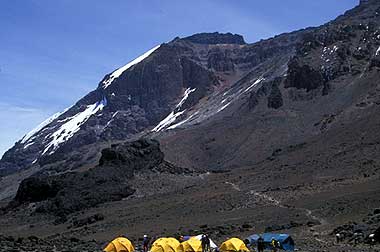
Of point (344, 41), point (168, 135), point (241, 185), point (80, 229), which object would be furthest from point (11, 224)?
point (344, 41)

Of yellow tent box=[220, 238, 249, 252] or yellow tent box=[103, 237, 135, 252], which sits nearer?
yellow tent box=[220, 238, 249, 252]

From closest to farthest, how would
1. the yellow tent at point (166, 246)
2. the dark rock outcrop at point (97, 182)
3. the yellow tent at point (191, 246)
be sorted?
1. the yellow tent at point (191, 246)
2. the yellow tent at point (166, 246)
3. the dark rock outcrop at point (97, 182)

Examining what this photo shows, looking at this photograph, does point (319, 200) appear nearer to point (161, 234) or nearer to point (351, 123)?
point (161, 234)

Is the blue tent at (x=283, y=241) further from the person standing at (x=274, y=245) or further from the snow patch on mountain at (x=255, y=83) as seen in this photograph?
the snow patch on mountain at (x=255, y=83)

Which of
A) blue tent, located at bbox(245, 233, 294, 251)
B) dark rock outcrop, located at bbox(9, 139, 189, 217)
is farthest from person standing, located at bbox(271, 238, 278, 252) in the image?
dark rock outcrop, located at bbox(9, 139, 189, 217)

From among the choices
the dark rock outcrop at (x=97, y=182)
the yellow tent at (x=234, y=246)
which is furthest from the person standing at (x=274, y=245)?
the dark rock outcrop at (x=97, y=182)

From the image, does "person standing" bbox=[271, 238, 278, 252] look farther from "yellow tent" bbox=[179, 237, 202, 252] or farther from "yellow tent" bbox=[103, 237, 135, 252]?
"yellow tent" bbox=[103, 237, 135, 252]

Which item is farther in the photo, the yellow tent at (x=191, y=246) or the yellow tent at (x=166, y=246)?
the yellow tent at (x=166, y=246)

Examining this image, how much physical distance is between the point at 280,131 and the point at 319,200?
6891 centimetres

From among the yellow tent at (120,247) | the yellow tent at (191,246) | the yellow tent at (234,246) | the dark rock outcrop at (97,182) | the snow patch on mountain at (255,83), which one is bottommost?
the yellow tent at (234,246)

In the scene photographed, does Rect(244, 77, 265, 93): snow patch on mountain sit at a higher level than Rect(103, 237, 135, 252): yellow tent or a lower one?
higher

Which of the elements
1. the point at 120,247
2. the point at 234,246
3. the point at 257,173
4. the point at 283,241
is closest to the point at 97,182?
the point at 257,173

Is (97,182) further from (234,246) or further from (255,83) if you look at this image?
(255,83)

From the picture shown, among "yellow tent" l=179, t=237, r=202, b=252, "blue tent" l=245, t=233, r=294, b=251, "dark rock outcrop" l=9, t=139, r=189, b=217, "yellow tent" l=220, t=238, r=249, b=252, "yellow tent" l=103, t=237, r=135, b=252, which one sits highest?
"dark rock outcrop" l=9, t=139, r=189, b=217
